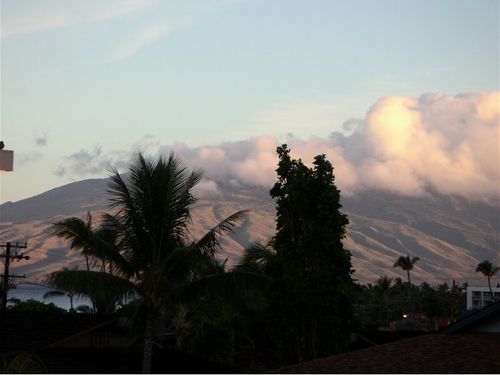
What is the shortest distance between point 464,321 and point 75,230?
576 inches

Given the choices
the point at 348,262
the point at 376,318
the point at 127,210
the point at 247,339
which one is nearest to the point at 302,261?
the point at 348,262

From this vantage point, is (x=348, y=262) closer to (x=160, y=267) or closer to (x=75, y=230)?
(x=160, y=267)

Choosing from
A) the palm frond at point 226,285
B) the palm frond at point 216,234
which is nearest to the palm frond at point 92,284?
the palm frond at point 226,285

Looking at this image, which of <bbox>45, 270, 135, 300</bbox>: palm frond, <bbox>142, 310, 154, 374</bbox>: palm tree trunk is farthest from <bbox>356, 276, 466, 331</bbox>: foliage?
<bbox>45, 270, 135, 300</bbox>: palm frond

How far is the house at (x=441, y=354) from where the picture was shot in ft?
69.3

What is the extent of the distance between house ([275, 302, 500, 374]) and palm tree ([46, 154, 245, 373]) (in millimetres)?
10621

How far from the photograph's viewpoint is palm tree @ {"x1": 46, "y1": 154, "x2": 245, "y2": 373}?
3366 cm

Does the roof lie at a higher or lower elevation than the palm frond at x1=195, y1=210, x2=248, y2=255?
lower

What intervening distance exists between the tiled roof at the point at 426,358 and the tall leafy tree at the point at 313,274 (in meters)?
15.8

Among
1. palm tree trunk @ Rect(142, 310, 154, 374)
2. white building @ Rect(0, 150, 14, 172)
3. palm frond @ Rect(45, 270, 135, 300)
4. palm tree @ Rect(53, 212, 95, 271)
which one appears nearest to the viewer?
white building @ Rect(0, 150, 14, 172)

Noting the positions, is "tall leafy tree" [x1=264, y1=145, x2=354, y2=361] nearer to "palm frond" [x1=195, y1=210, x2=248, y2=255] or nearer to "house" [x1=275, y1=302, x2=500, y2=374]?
"palm frond" [x1=195, y1=210, x2=248, y2=255]

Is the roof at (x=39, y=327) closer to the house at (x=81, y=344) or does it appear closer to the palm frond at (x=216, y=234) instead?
the house at (x=81, y=344)

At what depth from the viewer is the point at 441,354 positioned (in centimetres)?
2236

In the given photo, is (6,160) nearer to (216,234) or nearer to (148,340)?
(216,234)
